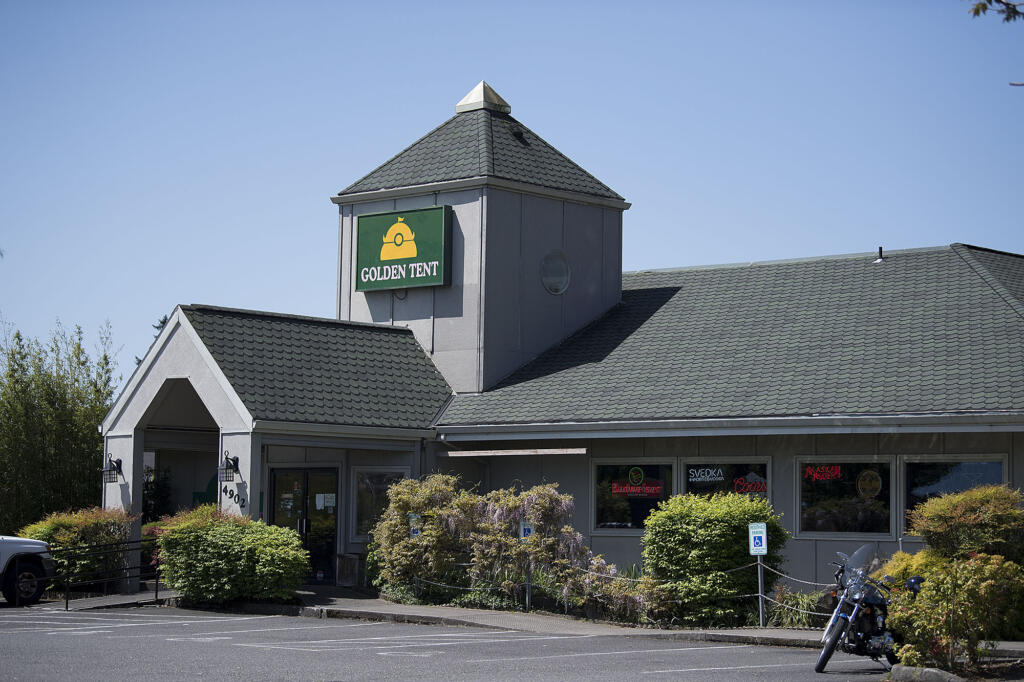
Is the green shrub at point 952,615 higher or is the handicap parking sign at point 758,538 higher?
the handicap parking sign at point 758,538

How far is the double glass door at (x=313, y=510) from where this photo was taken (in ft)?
86.1

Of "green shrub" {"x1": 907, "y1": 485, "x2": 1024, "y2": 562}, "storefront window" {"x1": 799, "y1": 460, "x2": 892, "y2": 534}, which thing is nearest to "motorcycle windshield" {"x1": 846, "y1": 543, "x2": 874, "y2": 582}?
"green shrub" {"x1": 907, "y1": 485, "x2": 1024, "y2": 562}

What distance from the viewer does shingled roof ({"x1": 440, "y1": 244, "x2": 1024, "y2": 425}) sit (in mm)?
21734

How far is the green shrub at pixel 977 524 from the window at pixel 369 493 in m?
11.1

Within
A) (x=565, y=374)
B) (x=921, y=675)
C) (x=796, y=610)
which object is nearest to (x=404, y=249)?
(x=565, y=374)

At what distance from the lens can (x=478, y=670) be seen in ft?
47.1

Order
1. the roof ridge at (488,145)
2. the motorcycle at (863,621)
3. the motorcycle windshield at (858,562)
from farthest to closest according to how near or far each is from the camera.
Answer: the roof ridge at (488,145) → the motorcycle windshield at (858,562) → the motorcycle at (863,621)

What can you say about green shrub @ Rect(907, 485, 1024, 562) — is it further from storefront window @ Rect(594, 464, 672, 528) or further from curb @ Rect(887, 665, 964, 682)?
storefront window @ Rect(594, 464, 672, 528)

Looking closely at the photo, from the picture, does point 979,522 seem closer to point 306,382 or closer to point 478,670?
point 478,670

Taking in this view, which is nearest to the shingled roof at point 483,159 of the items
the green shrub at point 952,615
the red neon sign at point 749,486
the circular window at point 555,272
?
the circular window at point 555,272

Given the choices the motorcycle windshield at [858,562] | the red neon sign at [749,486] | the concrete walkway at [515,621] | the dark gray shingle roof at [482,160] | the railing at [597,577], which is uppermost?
the dark gray shingle roof at [482,160]

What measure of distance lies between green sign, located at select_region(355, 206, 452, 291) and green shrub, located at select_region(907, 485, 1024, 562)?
42.6ft

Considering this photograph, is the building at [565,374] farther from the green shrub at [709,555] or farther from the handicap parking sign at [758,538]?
the handicap parking sign at [758,538]

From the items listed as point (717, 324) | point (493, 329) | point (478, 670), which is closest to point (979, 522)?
point (478, 670)
